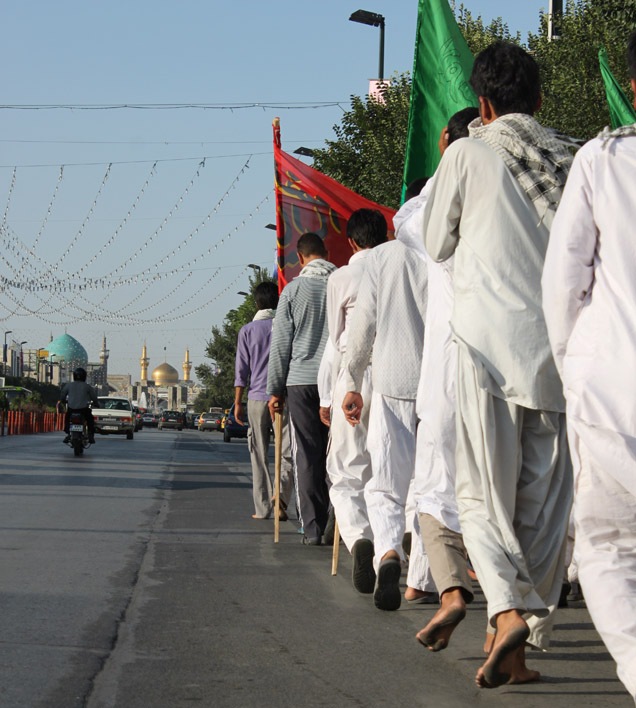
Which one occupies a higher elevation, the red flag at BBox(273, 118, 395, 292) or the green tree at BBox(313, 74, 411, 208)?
the green tree at BBox(313, 74, 411, 208)

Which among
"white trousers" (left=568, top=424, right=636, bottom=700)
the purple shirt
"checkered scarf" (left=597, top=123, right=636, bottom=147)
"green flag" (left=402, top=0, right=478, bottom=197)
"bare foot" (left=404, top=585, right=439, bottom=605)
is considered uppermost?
"green flag" (left=402, top=0, right=478, bottom=197)

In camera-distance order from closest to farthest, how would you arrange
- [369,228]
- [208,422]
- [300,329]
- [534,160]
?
1. [534,160]
2. [369,228]
3. [300,329]
4. [208,422]

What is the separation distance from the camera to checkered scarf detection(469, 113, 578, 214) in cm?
469

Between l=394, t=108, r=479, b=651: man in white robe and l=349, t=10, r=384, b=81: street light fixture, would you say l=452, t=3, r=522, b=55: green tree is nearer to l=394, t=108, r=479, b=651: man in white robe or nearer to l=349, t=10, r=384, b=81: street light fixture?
l=349, t=10, r=384, b=81: street light fixture

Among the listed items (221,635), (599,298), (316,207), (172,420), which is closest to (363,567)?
(221,635)

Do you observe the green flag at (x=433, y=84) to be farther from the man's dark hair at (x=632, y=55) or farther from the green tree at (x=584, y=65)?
the green tree at (x=584, y=65)

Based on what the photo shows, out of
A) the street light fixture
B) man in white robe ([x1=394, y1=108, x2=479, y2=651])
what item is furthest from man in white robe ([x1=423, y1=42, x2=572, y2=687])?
the street light fixture

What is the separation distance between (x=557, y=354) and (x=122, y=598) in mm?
3277

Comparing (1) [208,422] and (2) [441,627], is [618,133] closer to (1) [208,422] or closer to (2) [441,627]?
(2) [441,627]

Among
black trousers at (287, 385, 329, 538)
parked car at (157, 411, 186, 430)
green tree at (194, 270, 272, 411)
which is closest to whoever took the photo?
black trousers at (287, 385, 329, 538)

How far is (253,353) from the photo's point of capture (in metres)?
11.6

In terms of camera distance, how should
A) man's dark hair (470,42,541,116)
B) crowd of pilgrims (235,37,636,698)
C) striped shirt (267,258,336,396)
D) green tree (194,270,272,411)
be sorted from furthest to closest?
1. green tree (194,270,272,411)
2. striped shirt (267,258,336,396)
3. man's dark hair (470,42,541,116)
4. crowd of pilgrims (235,37,636,698)

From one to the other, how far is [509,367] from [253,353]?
7.16m

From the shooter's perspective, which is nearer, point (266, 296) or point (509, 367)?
point (509, 367)
